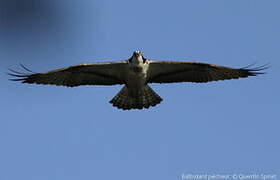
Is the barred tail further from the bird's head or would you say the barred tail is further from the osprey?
the bird's head

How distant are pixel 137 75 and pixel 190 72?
1.55 metres

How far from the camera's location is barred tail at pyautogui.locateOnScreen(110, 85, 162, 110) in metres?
10.4

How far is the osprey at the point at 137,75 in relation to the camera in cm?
993

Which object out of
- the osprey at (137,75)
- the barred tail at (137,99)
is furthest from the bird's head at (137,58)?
the barred tail at (137,99)

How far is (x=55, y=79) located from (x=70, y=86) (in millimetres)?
529

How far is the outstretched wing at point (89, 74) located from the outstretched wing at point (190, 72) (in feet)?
2.53

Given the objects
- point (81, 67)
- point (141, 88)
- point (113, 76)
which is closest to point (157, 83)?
point (141, 88)

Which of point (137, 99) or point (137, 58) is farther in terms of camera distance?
point (137, 99)

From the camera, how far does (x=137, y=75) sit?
32.1 feet

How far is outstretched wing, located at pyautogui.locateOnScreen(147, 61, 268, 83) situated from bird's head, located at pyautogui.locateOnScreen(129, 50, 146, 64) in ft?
1.50

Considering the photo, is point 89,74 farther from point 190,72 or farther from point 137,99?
point 190,72

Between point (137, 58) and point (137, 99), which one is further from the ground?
point (137, 58)

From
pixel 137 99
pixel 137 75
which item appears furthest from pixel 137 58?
pixel 137 99

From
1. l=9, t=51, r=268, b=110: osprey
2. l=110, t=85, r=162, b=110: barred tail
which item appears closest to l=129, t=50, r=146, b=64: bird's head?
l=9, t=51, r=268, b=110: osprey
